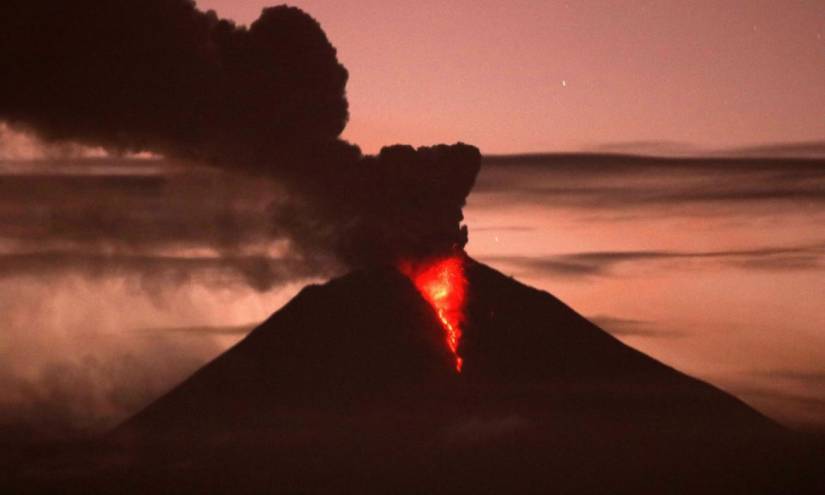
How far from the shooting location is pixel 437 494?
139 m

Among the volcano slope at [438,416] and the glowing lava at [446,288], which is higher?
the glowing lava at [446,288]

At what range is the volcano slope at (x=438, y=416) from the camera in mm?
136500

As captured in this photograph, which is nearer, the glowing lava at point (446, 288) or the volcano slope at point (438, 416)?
the glowing lava at point (446, 288)

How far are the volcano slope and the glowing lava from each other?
0.91 m

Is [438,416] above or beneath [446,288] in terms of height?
beneath

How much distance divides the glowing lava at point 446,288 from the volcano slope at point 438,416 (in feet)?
2.98

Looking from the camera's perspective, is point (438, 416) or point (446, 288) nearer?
point (446, 288)

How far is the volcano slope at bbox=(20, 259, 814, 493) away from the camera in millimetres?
136500

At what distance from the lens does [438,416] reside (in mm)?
134000

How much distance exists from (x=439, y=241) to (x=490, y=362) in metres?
20.8

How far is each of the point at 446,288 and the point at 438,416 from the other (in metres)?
10.8

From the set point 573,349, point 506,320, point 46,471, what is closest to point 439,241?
point 506,320

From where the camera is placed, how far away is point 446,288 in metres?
130

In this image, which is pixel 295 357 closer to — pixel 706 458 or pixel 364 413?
→ pixel 364 413
